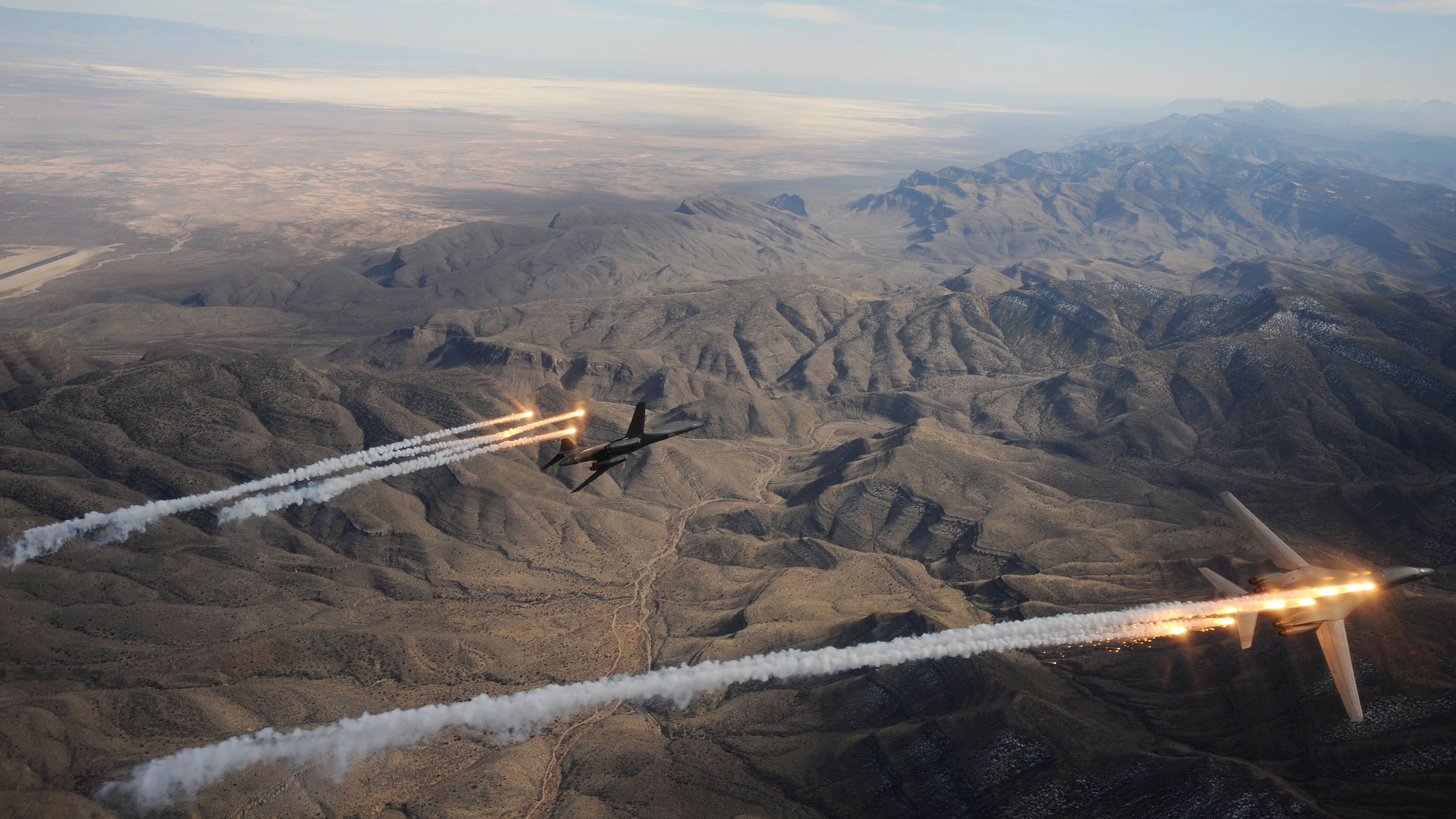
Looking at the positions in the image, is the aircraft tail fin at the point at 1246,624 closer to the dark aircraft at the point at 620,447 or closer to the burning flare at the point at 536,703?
the burning flare at the point at 536,703

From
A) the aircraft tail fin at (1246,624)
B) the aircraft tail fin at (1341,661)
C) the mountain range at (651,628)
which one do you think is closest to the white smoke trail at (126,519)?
the mountain range at (651,628)

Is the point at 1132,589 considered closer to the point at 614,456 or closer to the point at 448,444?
the point at 614,456

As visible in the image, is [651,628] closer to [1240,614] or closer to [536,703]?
[536,703]

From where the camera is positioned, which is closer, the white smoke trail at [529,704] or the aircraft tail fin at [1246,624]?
the aircraft tail fin at [1246,624]

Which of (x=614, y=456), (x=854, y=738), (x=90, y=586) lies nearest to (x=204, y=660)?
(x=90, y=586)

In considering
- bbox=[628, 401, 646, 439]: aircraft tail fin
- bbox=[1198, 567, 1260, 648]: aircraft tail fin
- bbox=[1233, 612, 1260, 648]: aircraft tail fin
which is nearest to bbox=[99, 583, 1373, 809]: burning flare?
bbox=[1198, 567, 1260, 648]: aircraft tail fin

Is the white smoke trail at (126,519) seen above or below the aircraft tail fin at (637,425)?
below

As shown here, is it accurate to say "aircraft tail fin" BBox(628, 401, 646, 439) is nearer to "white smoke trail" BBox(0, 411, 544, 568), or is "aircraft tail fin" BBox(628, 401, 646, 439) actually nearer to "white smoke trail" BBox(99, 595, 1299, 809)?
"white smoke trail" BBox(99, 595, 1299, 809)
